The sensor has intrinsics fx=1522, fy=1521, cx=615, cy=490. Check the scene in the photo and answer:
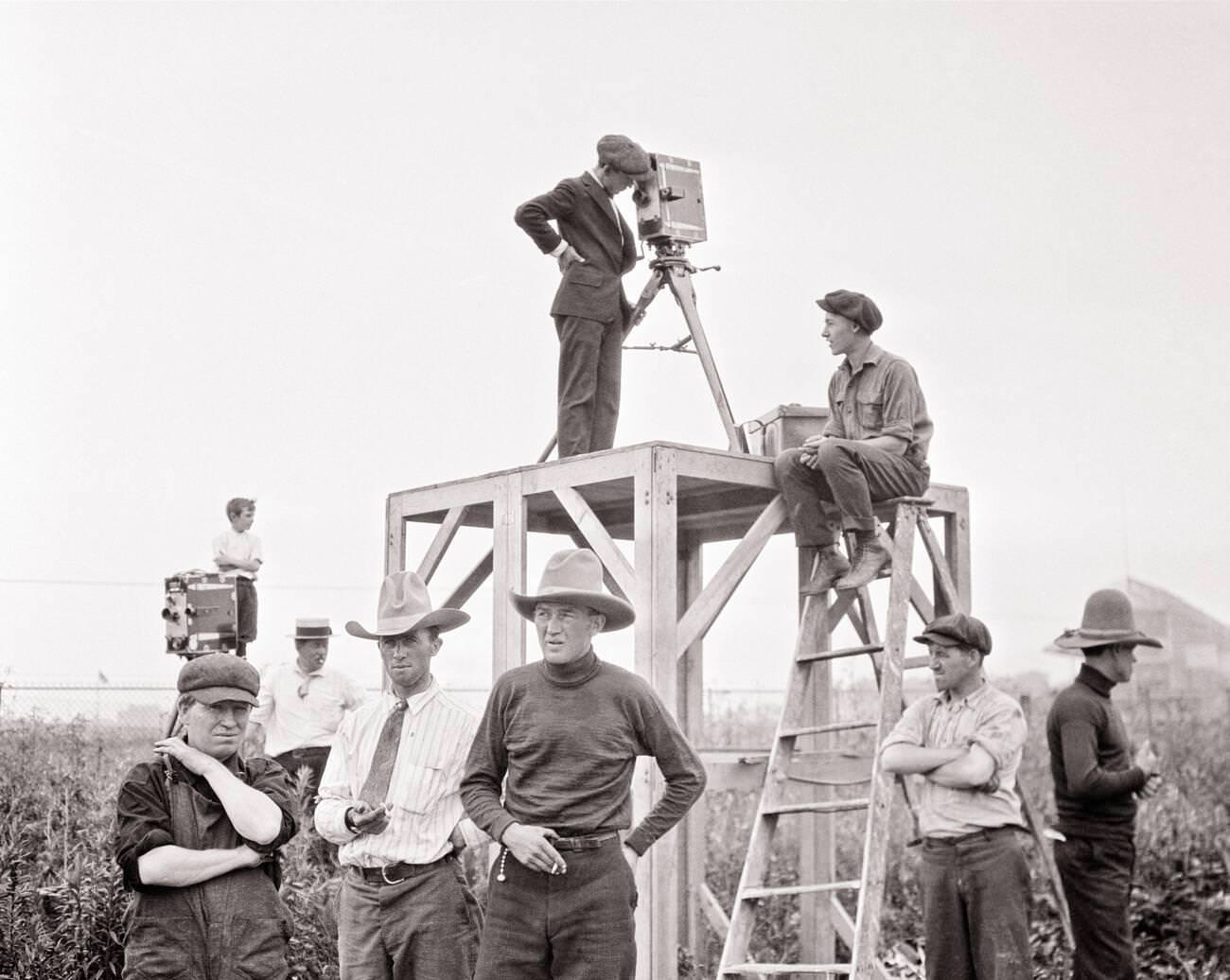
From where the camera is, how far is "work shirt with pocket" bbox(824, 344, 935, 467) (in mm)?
7723

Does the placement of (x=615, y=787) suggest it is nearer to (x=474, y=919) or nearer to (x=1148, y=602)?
(x=474, y=919)

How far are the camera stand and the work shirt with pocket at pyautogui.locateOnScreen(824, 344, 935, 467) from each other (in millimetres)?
657

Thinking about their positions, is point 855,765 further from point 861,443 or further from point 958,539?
point 861,443

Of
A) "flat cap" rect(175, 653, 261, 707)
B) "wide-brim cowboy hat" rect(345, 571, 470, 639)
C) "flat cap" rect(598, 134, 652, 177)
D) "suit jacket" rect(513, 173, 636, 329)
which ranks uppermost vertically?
"flat cap" rect(598, 134, 652, 177)

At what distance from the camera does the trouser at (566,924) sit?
15.6 feet

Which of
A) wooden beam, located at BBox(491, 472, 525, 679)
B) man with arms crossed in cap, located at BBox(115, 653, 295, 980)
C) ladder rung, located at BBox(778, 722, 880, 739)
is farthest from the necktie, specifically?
wooden beam, located at BBox(491, 472, 525, 679)

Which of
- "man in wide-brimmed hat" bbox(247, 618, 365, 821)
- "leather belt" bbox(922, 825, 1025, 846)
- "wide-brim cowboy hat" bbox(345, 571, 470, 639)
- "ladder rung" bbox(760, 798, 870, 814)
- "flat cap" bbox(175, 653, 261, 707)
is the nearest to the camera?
"flat cap" bbox(175, 653, 261, 707)

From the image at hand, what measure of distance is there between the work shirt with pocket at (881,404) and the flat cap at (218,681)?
13.1 ft

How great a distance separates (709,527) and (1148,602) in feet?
37.4

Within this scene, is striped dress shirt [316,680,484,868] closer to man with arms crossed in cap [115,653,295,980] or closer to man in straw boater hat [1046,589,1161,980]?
man with arms crossed in cap [115,653,295,980]

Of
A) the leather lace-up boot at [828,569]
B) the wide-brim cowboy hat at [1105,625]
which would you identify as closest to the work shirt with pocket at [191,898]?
the leather lace-up boot at [828,569]

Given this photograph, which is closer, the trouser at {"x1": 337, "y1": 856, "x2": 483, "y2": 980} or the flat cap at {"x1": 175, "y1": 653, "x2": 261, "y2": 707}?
the flat cap at {"x1": 175, "y1": 653, "x2": 261, "y2": 707}

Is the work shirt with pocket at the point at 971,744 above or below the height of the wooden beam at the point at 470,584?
below

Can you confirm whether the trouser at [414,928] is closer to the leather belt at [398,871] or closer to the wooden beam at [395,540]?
the leather belt at [398,871]
